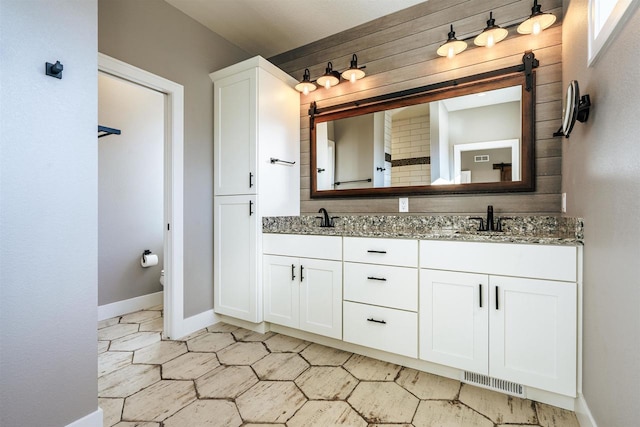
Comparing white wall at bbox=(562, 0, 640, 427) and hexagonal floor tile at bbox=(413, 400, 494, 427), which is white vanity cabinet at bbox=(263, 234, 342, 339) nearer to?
hexagonal floor tile at bbox=(413, 400, 494, 427)

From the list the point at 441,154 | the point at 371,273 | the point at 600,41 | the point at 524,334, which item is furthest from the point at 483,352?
the point at 600,41

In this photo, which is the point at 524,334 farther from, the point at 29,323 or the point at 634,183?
the point at 29,323

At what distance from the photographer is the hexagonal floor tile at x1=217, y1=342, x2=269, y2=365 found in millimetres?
2064

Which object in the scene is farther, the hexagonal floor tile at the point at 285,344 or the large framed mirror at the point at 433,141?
the hexagonal floor tile at the point at 285,344

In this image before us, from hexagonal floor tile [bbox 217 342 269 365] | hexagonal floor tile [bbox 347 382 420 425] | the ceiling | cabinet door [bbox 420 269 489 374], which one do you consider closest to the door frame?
hexagonal floor tile [bbox 217 342 269 365]

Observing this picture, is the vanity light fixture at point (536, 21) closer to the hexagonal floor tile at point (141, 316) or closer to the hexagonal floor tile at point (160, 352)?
the hexagonal floor tile at point (160, 352)

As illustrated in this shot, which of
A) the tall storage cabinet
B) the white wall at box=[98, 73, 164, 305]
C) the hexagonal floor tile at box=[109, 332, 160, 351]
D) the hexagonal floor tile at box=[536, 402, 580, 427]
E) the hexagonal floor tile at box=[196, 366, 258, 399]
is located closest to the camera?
the hexagonal floor tile at box=[536, 402, 580, 427]

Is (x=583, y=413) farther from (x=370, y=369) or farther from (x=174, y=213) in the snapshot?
(x=174, y=213)

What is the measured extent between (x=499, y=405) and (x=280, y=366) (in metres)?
1.27

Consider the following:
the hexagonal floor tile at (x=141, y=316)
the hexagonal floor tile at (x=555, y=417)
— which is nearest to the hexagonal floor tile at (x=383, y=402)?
the hexagonal floor tile at (x=555, y=417)

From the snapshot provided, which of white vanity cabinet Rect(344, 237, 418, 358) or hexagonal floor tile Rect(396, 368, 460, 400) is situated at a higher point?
white vanity cabinet Rect(344, 237, 418, 358)

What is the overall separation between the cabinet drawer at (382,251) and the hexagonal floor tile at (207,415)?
1117 mm

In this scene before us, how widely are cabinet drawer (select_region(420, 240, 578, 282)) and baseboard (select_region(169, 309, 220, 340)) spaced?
6.36ft

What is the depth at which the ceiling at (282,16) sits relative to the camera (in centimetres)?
241
